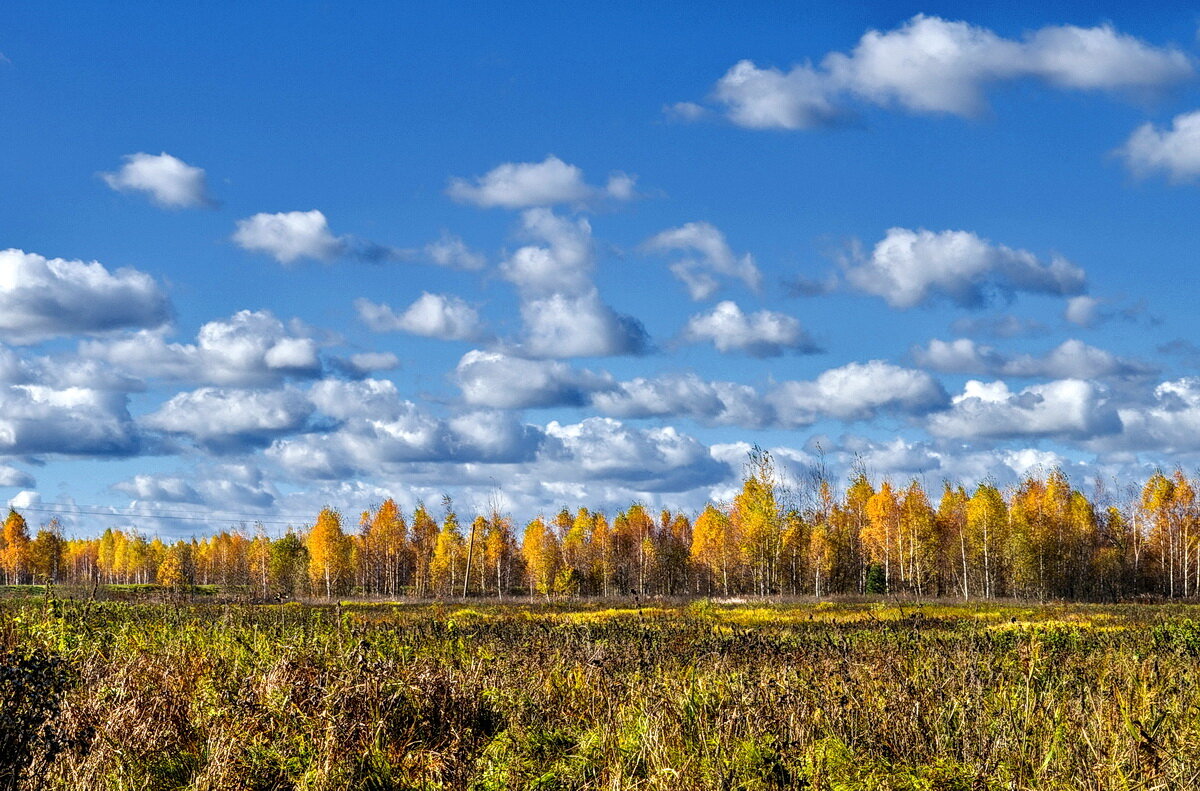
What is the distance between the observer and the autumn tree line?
246 feet

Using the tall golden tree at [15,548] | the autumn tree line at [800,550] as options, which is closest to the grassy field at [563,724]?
the autumn tree line at [800,550]

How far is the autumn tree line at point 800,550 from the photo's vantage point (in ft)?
246

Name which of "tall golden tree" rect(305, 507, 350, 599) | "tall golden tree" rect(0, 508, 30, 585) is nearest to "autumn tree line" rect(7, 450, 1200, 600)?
"tall golden tree" rect(305, 507, 350, 599)

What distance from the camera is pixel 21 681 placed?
6.38m

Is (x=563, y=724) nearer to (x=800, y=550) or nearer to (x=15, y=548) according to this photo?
(x=800, y=550)

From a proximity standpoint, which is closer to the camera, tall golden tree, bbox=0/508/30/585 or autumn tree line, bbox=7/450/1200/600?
autumn tree line, bbox=7/450/1200/600

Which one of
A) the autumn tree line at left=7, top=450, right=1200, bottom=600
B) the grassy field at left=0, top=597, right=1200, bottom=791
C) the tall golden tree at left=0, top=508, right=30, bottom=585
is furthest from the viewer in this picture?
the tall golden tree at left=0, top=508, right=30, bottom=585

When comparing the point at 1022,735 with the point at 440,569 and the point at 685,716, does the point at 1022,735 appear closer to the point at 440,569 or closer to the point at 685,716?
the point at 685,716

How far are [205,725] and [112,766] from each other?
0.87m

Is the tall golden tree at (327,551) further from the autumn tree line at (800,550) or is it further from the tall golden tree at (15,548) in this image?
the tall golden tree at (15,548)

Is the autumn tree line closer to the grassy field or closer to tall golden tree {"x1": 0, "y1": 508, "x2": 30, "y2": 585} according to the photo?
tall golden tree {"x1": 0, "y1": 508, "x2": 30, "y2": 585}

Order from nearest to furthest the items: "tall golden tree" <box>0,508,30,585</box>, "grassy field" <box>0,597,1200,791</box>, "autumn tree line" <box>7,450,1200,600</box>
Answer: "grassy field" <box>0,597,1200,791</box> → "autumn tree line" <box>7,450,1200,600</box> → "tall golden tree" <box>0,508,30,585</box>

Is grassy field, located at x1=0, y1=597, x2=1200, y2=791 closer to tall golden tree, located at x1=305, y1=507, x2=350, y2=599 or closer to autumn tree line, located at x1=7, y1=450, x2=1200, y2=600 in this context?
autumn tree line, located at x1=7, y1=450, x2=1200, y2=600

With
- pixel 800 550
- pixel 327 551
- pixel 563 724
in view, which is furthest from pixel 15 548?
pixel 563 724
